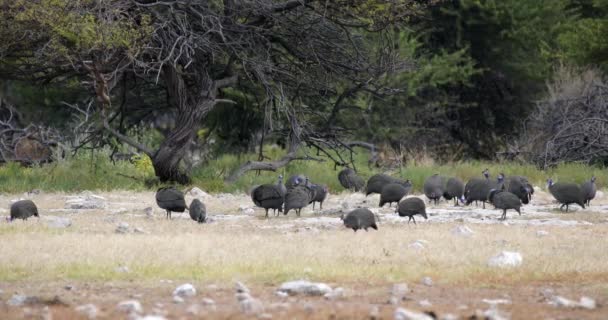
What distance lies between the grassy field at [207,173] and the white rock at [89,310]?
12168 millimetres

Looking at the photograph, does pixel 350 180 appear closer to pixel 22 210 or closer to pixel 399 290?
pixel 22 210

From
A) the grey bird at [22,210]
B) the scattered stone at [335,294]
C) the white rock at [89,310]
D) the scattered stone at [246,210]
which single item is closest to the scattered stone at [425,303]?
the scattered stone at [335,294]

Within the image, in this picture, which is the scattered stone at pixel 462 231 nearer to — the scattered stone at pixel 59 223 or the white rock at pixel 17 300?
the scattered stone at pixel 59 223

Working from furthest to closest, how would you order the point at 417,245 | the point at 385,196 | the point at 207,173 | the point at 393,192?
the point at 207,173 → the point at 385,196 → the point at 393,192 → the point at 417,245

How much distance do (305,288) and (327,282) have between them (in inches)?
30.8

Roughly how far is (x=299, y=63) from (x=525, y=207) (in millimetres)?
6028

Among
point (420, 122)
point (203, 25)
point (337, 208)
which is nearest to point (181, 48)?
point (203, 25)

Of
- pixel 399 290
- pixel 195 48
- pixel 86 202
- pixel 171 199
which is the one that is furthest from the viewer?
pixel 195 48

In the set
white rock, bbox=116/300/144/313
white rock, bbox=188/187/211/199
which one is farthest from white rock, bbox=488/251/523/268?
white rock, bbox=188/187/211/199

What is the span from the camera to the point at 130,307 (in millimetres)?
8375

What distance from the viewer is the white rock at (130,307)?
8.33 meters

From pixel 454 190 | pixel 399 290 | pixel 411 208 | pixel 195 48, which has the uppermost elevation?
pixel 195 48

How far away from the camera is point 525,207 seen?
60.7 ft

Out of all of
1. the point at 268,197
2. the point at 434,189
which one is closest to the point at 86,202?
the point at 268,197
